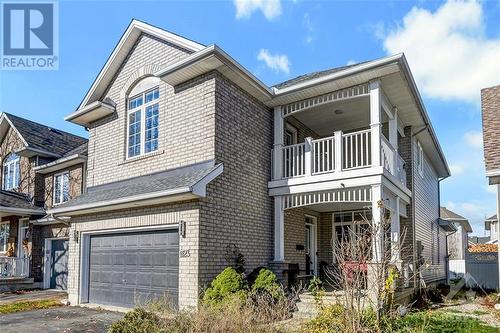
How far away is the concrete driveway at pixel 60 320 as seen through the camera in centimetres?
925

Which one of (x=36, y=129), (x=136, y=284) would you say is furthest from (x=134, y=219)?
(x=36, y=129)

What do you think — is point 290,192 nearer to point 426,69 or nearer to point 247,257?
point 247,257

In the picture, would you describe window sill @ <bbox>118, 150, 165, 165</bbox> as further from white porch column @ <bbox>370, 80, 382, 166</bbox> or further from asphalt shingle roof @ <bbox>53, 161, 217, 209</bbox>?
white porch column @ <bbox>370, 80, 382, 166</bbox>

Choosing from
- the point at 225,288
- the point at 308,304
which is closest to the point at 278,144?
the point at 308,304

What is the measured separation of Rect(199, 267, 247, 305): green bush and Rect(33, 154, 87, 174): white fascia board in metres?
11.0

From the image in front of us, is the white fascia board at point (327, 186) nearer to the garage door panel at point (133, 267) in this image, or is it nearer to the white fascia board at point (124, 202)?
the garage door panel at point (133, 267)

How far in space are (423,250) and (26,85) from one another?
47.8 ft

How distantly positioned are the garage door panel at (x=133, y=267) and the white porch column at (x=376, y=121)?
18.3ft

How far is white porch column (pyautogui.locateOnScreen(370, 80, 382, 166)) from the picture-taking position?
10.5 metres

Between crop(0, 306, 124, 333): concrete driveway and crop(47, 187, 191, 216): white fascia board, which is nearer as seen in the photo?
crop(0, 306, 124, 333): concrete driveway

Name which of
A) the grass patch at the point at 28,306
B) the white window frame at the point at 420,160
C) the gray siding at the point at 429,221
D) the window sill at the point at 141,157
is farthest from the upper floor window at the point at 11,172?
the white window frame at the point at 420,160

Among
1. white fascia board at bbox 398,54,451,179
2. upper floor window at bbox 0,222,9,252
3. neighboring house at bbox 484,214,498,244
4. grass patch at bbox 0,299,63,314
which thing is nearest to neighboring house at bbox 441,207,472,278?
neighboring house at bbox 484,214,498,244

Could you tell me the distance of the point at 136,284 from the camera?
1138 cm

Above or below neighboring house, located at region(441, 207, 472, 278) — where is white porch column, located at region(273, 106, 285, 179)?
above
